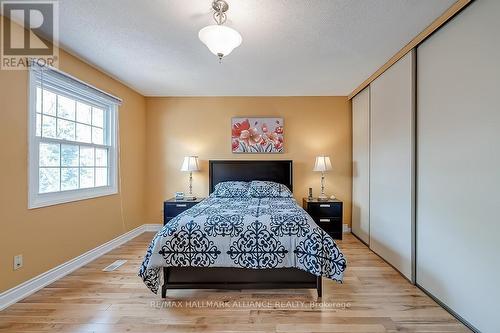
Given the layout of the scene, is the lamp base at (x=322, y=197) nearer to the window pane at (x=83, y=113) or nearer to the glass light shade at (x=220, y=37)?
the glass light shade at (x=220, y=37)

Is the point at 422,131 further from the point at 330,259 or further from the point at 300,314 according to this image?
the point at 300,314

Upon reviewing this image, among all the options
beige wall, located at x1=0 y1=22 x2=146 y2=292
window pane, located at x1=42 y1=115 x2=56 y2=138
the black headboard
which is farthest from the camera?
the black headboard

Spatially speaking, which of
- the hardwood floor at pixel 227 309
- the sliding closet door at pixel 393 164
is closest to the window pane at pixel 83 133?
the hardwood floor at pixel 227 309

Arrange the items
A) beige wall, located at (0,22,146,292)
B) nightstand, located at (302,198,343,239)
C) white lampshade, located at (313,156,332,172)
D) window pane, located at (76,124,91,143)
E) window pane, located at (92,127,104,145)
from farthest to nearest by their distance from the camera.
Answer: white lampshade, located at (313,156,332,172), nightstand, located at (302,198,343,239), window pane, located at (92,127,104,145), window pane, located at (76,124,91,143), beige wall, located at (0,22,146,292)

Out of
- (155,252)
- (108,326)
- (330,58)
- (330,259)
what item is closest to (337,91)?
(330,58)

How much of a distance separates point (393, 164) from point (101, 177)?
3.67m

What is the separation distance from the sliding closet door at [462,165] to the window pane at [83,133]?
367 cm

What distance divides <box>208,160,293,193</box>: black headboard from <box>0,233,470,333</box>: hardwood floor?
75.2 inches

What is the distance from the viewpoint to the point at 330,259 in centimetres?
208

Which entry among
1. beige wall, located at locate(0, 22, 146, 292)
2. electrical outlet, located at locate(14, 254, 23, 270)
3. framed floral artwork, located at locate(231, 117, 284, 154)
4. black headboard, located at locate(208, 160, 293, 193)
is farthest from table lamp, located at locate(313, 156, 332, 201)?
electrical outlet, located at locate(14, 254, 23, 270)

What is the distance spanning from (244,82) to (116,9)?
1889 millimetres

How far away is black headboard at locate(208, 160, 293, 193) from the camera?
4.09 m

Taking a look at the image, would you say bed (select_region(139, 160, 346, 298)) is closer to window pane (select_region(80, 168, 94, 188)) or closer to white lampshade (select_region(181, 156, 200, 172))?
window pane (select_region(80, 168, 94, 188))

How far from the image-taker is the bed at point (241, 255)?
6.76ft
